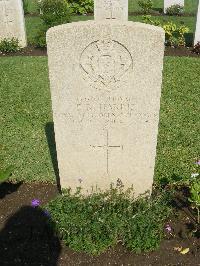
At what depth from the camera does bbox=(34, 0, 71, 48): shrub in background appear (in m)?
11.2

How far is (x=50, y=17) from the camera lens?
11.4 m

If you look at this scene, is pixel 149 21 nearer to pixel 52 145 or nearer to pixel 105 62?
pixel 52 145

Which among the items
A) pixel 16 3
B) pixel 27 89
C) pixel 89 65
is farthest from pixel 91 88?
pixel 16 3

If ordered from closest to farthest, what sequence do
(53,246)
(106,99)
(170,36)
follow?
(106,99), (53,246), (170,36)

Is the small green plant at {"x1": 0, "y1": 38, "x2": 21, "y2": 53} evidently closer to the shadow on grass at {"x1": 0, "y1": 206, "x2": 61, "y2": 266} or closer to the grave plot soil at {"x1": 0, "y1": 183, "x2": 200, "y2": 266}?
the grave plot soil at {"x1": 0, "y1": 183, "x2": 200, "y2": 266}

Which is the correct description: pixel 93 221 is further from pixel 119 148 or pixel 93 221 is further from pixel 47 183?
pixel 47 183

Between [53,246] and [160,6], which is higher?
[160,6]

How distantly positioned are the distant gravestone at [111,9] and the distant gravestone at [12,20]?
2.28 meters

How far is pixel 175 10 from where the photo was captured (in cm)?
1540

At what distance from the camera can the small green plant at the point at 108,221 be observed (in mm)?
4012

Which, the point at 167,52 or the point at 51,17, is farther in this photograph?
the point at 51,17

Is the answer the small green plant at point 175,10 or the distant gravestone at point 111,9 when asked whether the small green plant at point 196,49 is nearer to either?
the distant gravestone at point 111,9

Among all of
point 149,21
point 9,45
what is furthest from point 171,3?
point 9,45

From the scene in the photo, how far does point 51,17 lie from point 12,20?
3.77 feet
